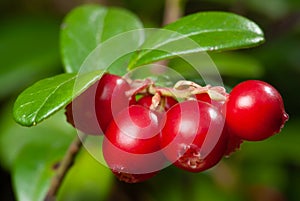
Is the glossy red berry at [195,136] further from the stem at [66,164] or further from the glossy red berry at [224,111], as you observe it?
the stem at [66,164]

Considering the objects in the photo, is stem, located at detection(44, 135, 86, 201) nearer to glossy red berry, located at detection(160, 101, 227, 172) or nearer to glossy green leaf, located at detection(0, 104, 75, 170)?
glossy red berry, located at detection(160, 101, 227, 172)

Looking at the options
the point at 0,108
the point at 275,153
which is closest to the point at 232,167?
the point at 275,153

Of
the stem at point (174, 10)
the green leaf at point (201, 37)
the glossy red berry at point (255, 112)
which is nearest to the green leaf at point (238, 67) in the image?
the stem at point (174, 10)

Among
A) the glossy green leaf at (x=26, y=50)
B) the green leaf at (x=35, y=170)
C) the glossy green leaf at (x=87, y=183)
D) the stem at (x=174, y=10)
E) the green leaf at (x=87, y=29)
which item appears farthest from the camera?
the glossy green leaf at (x=26, y=50)

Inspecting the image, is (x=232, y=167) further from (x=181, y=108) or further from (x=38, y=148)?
(x=181, y=108)

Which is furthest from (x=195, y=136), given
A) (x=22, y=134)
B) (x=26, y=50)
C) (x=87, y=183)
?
(x=26, y=50)

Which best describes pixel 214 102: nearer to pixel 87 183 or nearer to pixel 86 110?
pixel 86 110
